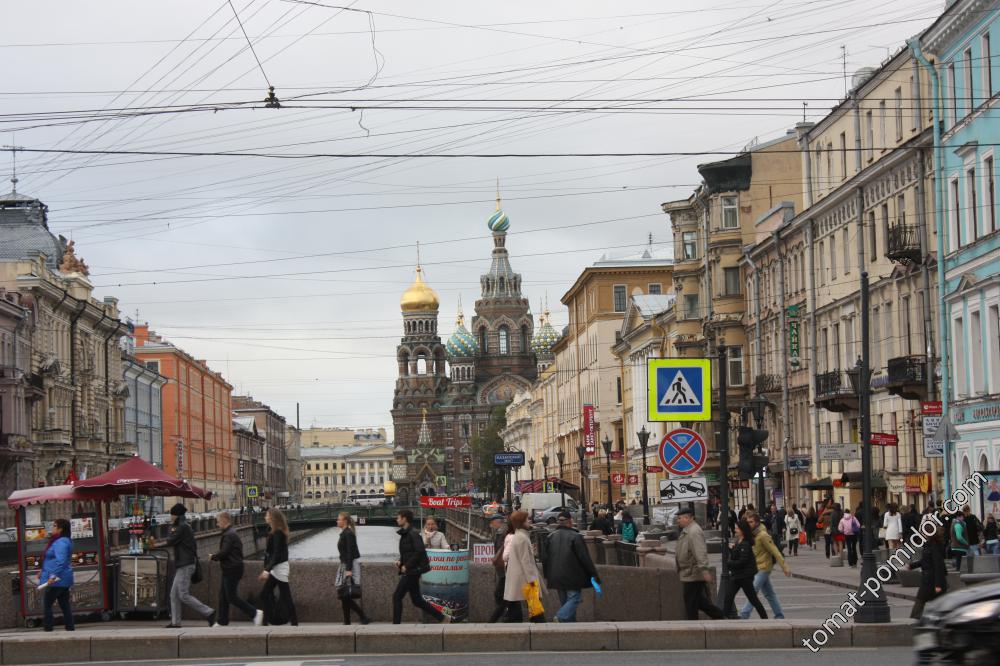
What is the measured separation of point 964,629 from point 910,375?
31.2 metres

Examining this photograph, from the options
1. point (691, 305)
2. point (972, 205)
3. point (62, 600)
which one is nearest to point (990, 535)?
point (972, 205)

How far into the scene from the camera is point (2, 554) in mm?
43969

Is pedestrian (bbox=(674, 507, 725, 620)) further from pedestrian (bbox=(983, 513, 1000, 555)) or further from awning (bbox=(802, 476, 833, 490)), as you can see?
awning (bbox=(802, 476, 833, 490))

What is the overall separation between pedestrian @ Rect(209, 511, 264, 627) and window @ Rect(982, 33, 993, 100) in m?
21.2

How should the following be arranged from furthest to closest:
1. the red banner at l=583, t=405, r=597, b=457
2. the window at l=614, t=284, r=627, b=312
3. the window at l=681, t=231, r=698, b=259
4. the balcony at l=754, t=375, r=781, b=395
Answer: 1. the window at l=614, t=284, r=627, b=312
2. the red banner at l=583, t=405, r=597, b=457
3. the window at l=681, t=231, r=698, b=259
4. the balcony at l=754, t=375, r=781, b=395

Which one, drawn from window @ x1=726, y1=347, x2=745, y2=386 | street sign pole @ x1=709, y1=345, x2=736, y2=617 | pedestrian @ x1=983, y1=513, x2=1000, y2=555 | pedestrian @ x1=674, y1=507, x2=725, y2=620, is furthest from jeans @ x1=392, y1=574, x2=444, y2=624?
window @ x1=726, y1=347, x2=745, y2=386

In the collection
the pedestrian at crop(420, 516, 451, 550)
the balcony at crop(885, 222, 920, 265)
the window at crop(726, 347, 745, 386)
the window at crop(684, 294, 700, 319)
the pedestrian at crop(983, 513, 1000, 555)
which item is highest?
the window at crop(684, 294, 700, 319)

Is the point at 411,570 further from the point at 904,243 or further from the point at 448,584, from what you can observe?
the point at 904,243

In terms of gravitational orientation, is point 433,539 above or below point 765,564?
above

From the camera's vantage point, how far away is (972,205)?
37.8m

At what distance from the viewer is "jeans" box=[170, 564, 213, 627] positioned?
21703 mm

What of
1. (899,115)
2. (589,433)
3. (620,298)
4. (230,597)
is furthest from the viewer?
(620,298)

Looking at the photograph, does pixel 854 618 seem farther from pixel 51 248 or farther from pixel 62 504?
pixel 51 248

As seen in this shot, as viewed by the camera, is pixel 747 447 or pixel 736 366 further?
pixel 736 366
